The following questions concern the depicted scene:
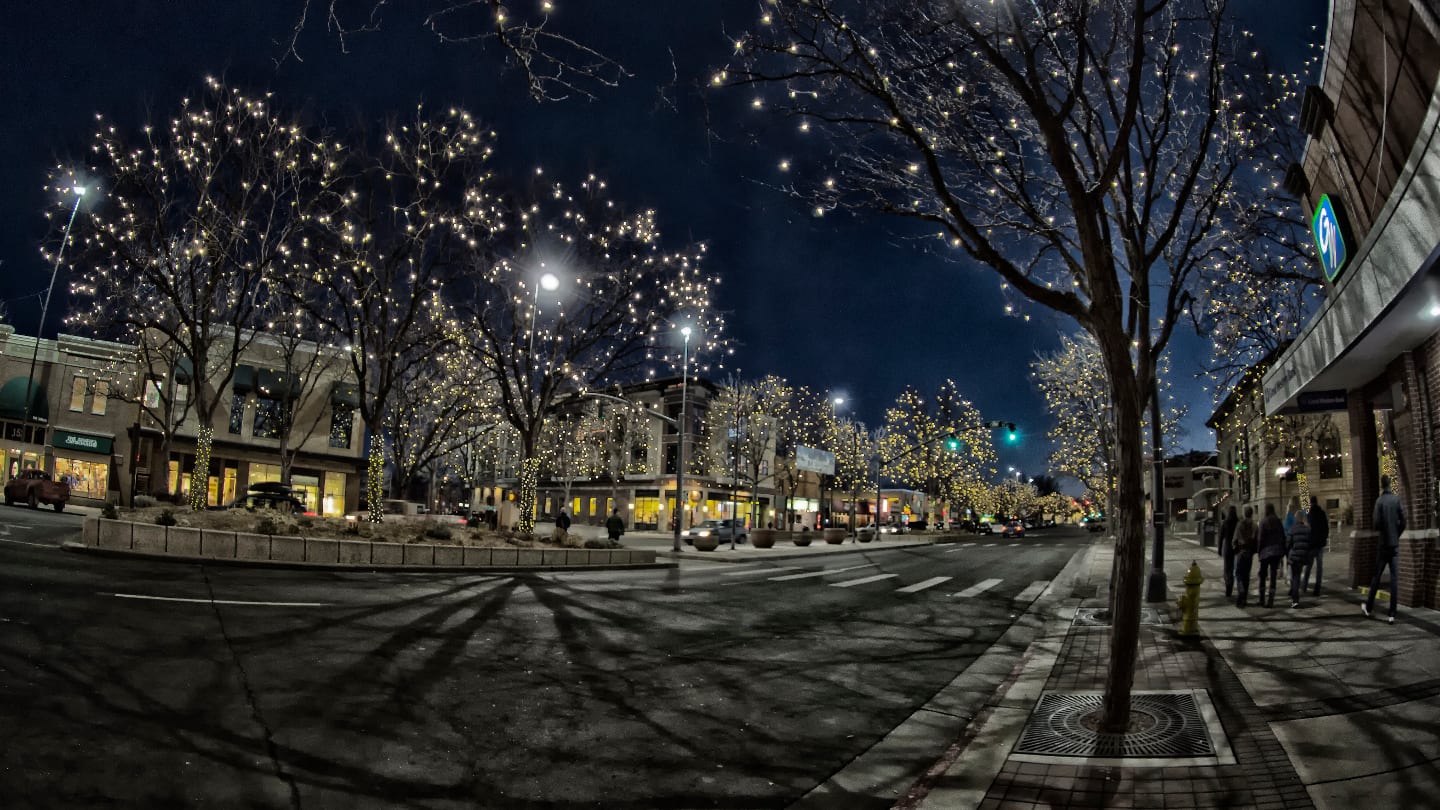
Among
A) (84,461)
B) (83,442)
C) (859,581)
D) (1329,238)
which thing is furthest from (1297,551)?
(84,461)

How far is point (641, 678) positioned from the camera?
7320 mm

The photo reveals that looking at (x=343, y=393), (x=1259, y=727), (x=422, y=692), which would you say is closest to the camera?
(x=1259, y=727)

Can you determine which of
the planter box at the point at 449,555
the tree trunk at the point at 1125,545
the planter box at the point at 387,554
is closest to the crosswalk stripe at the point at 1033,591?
the tree trunk at the point at 1125,545

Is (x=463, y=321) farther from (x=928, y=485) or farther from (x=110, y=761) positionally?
(x=928, y=485)

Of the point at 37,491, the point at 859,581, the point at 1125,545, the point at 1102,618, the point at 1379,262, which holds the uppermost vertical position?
the point at 1379,262

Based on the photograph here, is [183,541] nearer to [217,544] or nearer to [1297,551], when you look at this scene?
[217,544]

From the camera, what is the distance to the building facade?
314 inches

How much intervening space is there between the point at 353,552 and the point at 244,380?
28.5 m

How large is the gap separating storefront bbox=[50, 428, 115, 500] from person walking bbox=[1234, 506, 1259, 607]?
48.8 meters

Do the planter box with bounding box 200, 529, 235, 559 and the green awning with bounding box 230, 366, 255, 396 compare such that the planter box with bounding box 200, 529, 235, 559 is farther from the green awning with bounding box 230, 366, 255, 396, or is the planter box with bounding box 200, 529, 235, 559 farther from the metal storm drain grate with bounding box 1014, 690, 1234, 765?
the green awning with bounding box 230, 366, 255, 396

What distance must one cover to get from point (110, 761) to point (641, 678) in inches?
168

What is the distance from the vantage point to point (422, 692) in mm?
6141

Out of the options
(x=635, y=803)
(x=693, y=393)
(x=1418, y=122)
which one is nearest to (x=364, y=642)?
(x=635, y=803)

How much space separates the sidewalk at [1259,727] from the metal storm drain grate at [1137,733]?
0.07m
